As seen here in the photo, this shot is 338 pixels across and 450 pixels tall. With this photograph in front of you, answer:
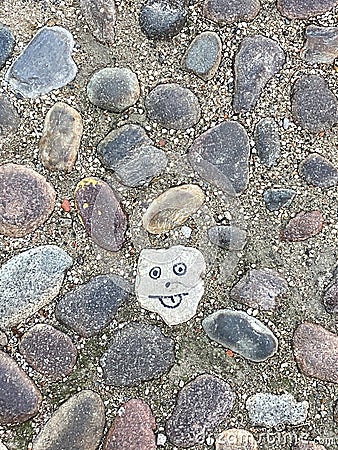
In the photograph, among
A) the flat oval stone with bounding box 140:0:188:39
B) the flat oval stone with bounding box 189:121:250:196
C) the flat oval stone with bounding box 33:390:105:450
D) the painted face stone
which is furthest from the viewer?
the flat oval stone with bounding box 140:0:188:39

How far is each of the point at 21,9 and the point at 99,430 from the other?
122 centimetres

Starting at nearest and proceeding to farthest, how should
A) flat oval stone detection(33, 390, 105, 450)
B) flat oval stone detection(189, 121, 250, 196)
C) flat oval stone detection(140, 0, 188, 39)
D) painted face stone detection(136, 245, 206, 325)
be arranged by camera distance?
flat oval stone detection(33, 390, 105, 450) < painted face stone detection(136, 245, 206, 325) < flat oval stone detection(189, 121, 250, 196) < flat oval stone detection(140, 0, 188, 39)

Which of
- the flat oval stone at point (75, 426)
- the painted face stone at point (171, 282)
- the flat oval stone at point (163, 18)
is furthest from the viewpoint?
the flat oval stone at point (163, 18)

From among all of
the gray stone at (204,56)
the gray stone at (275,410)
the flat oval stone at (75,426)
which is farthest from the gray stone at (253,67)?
the flat oval stone at (75,426)

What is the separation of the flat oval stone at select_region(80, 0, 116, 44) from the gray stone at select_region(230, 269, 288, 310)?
0.81 meters

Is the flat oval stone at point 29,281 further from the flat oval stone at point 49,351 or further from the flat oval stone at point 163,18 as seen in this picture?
the flat oval stone at point 163,18

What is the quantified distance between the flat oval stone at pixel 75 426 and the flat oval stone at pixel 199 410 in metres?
0.18

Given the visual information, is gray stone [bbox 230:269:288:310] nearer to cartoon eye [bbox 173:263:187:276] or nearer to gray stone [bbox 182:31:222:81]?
cartoon eye [bbox 173:263:187:276]

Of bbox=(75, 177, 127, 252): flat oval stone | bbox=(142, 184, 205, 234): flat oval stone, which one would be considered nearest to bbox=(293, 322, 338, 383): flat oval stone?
bbox=(142, 184, 205, 234): flat oval stone

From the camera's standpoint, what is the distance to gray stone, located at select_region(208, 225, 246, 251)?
173cm

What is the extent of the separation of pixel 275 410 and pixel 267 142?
28.2 inches

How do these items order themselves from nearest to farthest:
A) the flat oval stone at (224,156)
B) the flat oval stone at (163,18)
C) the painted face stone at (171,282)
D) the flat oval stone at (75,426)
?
the flat oval stone at (75,426) → the painted face stone at (171,282) → the flat oval stone at (224,156) → the flat oval stone at (163,18)

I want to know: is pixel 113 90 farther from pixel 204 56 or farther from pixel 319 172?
pixel 319 172

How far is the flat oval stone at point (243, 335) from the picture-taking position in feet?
5.32
